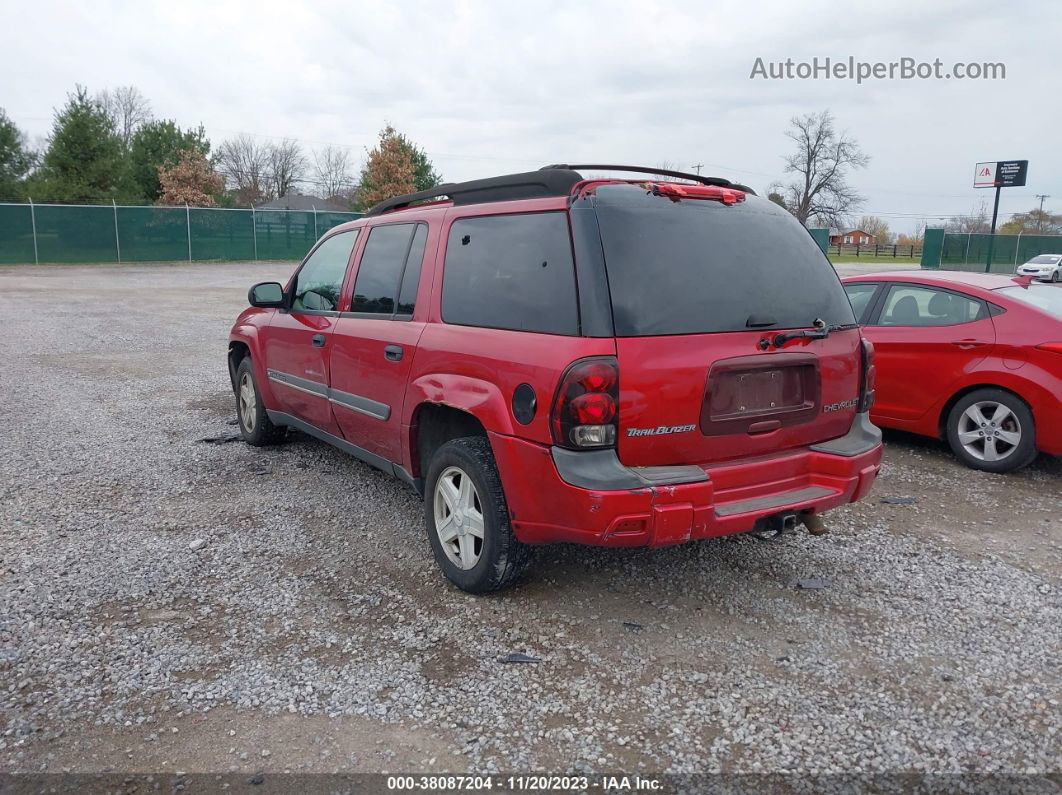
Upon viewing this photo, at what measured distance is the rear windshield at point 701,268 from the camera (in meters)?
3.22

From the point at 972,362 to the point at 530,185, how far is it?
159 inches

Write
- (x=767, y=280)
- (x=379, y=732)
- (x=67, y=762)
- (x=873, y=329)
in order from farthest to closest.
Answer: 1. (x=873, y=329)
2. (x=767, y=280)
3. (x=379, y=732)
4. (x=67, y=762)

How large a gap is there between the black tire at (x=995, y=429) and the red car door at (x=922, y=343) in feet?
0.67

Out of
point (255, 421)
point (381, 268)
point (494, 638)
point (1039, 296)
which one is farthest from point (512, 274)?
point (1039, 296)

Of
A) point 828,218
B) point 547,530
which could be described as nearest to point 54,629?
point 547,530

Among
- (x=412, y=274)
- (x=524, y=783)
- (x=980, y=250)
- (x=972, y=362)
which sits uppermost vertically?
(x=980, y=250)

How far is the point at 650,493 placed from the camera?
3.12 meters

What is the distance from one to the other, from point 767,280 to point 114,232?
3210 cm

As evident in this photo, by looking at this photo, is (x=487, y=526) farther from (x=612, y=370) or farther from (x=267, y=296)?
(x=267, y=296)

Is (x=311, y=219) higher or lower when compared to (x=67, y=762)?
higher

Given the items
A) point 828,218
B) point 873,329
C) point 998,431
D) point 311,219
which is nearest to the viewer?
point 998,431

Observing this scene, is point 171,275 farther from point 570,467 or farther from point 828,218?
point 828,218

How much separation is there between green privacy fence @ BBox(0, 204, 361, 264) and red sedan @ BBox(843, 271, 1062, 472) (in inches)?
1198

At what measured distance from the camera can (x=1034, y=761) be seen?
8.69 feet
